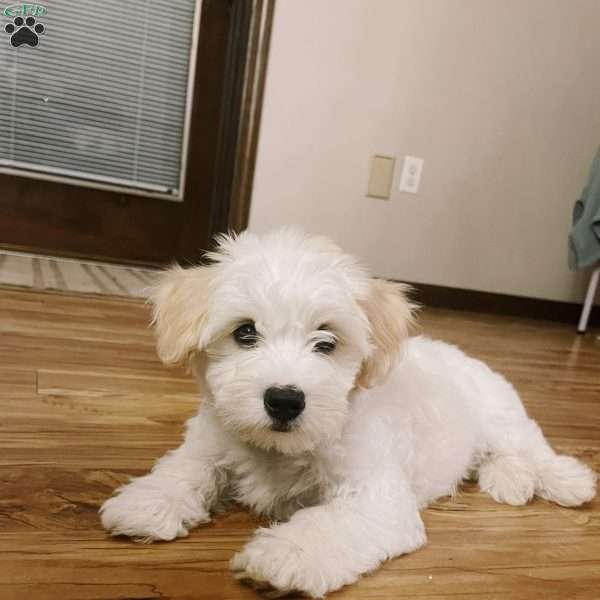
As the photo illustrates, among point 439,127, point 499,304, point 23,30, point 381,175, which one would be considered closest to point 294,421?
point 23,30

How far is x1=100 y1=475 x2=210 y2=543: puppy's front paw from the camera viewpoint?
2.97ft

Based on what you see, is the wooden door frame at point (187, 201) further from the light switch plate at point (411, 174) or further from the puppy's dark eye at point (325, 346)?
the puppy's dark eye at point (325, 346)

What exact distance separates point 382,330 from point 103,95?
2884mm

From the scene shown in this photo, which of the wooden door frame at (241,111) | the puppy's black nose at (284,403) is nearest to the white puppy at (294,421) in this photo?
the puppy's black nose at (284,403)

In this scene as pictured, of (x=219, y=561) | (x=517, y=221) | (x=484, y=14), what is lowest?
(x=219, y=561)

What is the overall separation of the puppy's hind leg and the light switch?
2.00 m

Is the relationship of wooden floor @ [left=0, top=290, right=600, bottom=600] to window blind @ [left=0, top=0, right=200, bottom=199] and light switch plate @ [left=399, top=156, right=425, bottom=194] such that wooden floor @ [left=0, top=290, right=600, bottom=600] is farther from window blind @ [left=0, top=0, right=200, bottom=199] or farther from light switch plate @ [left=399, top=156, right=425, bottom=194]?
window blind @ [left=0, top=0, right=200, bottom=199]

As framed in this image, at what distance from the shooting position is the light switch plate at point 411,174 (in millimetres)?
3223

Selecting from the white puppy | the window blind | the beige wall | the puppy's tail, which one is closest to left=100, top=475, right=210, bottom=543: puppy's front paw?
the white puppy

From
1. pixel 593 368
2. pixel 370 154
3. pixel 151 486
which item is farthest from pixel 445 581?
pixel 370 154

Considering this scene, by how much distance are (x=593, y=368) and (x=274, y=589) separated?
2.18 meters

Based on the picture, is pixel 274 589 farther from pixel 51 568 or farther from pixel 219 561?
pixel 51 568

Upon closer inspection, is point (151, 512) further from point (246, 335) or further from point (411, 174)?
point (411, 174)

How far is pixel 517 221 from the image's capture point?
11.4 ft
